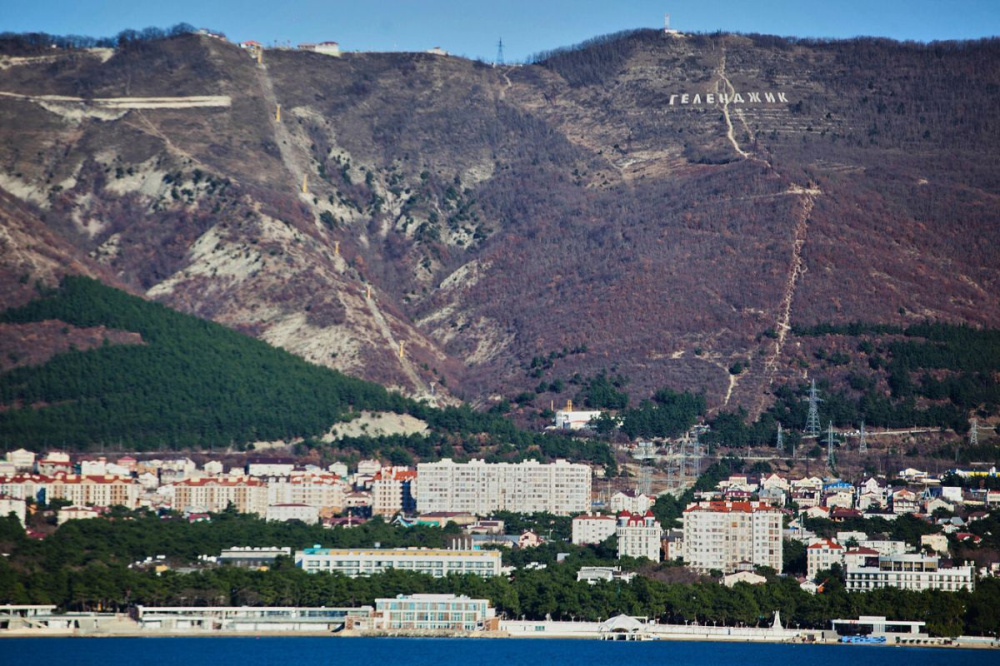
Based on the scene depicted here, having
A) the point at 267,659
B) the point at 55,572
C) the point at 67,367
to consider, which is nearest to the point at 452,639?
the point at 267,659

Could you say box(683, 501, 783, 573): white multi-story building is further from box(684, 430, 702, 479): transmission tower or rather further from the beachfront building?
box(684, 430, 702, 479): transmission tower

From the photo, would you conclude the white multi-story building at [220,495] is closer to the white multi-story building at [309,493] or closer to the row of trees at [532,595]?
the white multi-story building at [309,493]

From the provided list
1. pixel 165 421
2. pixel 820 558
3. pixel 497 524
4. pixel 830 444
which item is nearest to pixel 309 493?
pixel 497 524

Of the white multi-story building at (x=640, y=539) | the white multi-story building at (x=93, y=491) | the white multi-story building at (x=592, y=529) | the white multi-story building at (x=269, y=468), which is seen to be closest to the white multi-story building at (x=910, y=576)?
the white multi-story building at (x=640, y=539)

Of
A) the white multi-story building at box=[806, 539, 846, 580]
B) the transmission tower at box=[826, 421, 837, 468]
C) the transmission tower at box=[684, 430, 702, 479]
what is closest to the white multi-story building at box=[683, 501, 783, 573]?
the white multi-story building at box=[806, 539, 846, 580]

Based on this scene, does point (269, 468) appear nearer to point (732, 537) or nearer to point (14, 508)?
point (14, 508)

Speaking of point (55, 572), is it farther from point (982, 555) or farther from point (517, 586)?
point (982, 555)
